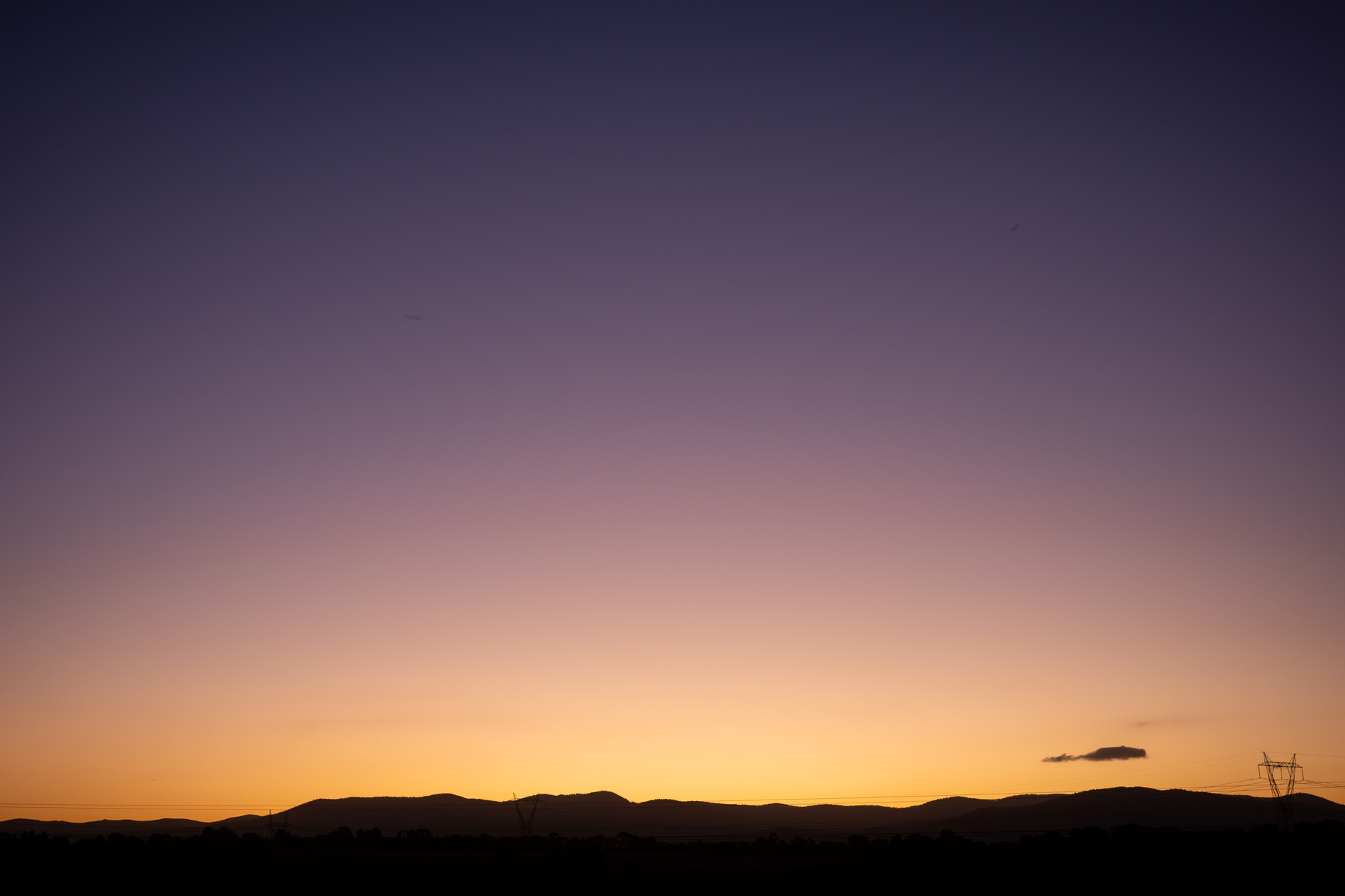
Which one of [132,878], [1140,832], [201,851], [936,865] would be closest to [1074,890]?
[936,865]

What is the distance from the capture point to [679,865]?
105 meters

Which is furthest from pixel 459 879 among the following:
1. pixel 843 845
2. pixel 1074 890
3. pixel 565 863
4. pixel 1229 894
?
pixel 843 845

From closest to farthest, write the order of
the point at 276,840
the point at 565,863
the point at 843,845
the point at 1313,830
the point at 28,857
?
the point at 28,857, the point at 565,863, the point at 1313,830, the point at 276,840, the point at 843,845

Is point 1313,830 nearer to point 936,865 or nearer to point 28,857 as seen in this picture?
point 936,865

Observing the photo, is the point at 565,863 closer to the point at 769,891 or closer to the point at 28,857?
the point at 769,891

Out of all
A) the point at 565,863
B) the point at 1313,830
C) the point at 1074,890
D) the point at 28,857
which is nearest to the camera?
the point at 1074,890

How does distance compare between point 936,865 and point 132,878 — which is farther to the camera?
point 936,865

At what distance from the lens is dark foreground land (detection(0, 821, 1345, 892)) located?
76500 millimetres

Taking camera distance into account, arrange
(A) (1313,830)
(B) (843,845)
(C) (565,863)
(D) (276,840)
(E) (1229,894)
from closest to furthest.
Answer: (E) (1229,894) → (C) (565,863) → (A) (1313,830) → (D) (276,840) → (B) (843,845)

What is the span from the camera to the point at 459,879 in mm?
86188

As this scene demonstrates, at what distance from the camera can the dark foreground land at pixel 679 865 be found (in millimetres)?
76500

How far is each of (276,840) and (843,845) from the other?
7084cm

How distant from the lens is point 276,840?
12150 cm

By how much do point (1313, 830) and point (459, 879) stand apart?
301 feet
